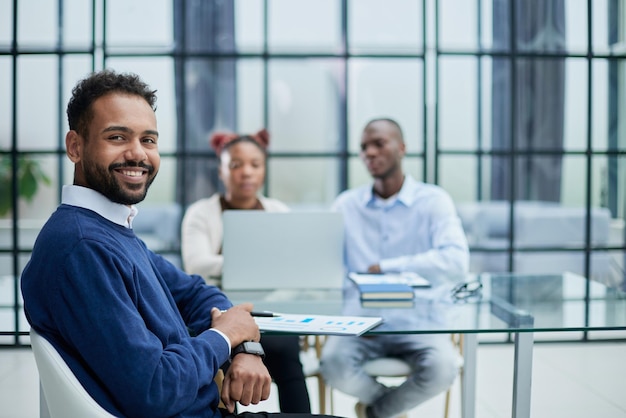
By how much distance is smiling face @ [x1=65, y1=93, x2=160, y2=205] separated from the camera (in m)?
1.59

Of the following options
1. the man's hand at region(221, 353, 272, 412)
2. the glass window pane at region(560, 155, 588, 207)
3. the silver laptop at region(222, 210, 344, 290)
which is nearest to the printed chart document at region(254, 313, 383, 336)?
the man's hand at region(221, 353, 272, 412)

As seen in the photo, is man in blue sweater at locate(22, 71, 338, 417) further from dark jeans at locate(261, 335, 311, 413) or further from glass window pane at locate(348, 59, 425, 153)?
glass window pane at locate(348, 59, 425, 153)

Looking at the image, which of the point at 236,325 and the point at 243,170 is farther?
the point at 243,170

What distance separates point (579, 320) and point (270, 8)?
291 centimetres

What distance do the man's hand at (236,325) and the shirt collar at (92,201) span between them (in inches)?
14.4

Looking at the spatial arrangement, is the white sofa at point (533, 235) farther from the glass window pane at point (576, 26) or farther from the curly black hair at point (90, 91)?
the curly black hair at point (90, 91)

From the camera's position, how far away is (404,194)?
3404 millimetres

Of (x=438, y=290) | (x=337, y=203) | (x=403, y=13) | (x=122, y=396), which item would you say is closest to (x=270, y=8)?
(x=403, y=13)

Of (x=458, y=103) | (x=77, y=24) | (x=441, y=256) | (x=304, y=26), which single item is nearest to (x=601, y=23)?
(x=458, y=103)

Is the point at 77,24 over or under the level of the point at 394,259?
over

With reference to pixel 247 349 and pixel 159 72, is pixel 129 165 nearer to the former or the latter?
pixel 247 349

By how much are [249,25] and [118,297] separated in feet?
10.6

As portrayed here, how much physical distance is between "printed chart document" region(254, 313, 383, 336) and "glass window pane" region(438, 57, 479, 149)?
2.65m

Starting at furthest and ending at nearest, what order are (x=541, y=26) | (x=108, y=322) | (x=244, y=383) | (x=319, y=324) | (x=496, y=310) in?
(x=541, y=26)
(x=496, y=310)
(x=319, y=324)
(x=244, y=383)
(x=108, y=322)
